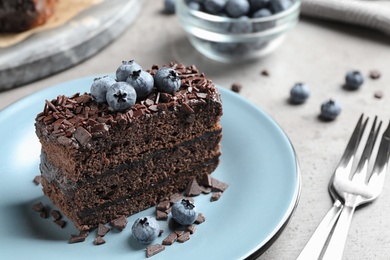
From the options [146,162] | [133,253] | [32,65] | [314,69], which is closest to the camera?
[133,253]

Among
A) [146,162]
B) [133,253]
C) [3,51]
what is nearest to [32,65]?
[3,51]

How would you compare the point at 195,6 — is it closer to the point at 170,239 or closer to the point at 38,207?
the point at 38,207

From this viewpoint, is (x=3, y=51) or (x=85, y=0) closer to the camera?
(x=3, y=51)

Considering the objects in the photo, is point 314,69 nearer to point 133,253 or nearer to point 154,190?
point 154,190

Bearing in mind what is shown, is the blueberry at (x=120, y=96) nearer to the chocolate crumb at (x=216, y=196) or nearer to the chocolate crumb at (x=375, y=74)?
the chocolate crumb at (x=216, y=196)

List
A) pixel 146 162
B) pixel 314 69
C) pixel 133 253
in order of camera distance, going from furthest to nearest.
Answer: pixel 314 69 < pixel 146 162 < pixel 133 253

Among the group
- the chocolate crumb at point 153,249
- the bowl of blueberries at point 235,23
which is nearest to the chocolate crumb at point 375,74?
the bowl of blueberries at point 235,23

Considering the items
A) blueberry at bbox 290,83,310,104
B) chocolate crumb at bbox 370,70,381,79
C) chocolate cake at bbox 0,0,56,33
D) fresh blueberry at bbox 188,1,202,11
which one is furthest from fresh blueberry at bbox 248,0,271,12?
chocolate cake at bbox 0,0,56,33
